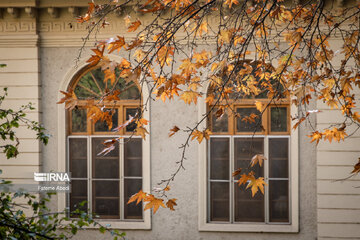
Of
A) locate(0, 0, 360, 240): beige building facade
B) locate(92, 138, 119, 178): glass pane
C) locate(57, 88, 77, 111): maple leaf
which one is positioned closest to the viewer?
locate(57, 88, 77, 111): maple leaf

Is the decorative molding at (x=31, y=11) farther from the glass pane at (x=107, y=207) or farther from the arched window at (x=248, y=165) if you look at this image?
the glass pane at (x=107, y=207)

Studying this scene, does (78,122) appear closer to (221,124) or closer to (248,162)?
(221,124)

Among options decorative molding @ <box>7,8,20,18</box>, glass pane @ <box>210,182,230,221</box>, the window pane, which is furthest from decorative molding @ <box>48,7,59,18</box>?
glass pane @ <box>210,182,230,221</box>

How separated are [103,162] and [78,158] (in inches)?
17.0

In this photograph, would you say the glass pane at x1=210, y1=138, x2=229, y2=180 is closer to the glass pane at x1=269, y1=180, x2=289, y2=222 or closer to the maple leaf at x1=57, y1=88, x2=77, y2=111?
the glass pane at x1=269, y1=180, x2=289, y2=222

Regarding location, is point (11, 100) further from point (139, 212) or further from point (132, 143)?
point (139, 212)

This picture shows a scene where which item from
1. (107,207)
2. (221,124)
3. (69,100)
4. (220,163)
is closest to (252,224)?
(220,163)

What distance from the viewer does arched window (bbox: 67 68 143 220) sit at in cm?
735

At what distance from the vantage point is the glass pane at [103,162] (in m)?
7.40

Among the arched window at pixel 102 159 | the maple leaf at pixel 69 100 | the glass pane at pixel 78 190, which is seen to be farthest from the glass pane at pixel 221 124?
the maple leaf at pixel 69 100

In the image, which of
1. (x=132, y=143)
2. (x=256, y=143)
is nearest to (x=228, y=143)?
(x=256, y=143)

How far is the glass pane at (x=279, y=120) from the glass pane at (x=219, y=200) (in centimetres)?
122

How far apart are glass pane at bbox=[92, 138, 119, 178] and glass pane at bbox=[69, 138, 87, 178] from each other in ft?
0.52

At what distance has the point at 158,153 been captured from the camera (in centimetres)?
716
